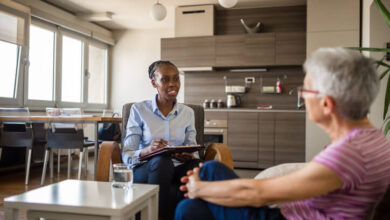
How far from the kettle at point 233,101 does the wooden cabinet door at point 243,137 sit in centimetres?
33

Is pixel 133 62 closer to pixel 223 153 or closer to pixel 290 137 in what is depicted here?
pixel 290 137

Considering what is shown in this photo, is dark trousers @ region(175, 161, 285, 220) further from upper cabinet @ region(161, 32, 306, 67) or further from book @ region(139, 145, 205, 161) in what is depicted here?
upper cabinet @ region(161, 32, 306, 67)

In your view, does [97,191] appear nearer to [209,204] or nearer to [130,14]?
[209,204]

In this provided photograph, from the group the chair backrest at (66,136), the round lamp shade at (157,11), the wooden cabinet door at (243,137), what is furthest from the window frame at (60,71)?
the wooden cabinet door at (243,137)

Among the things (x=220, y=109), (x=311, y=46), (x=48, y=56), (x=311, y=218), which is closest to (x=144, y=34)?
(x=48, y=56)

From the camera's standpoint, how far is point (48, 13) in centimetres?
542

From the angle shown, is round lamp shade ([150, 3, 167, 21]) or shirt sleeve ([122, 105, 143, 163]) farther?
round lamp shade ([150, 3, 167, 21])

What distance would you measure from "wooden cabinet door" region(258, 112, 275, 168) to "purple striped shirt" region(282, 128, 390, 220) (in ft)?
13.7

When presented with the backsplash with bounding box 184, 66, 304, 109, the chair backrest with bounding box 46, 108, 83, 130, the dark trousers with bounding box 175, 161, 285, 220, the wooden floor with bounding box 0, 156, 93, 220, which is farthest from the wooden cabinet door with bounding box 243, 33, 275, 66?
the dark trousers with bounding box 175, 161, 285, 220

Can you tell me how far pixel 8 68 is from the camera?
15.7 ft

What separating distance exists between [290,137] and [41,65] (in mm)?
3977

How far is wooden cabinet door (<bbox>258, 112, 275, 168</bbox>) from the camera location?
201 inches

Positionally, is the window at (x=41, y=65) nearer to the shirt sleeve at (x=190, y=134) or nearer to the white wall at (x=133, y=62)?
the white wall at (x=133, y=62)

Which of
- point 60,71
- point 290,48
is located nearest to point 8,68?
point 60,71
